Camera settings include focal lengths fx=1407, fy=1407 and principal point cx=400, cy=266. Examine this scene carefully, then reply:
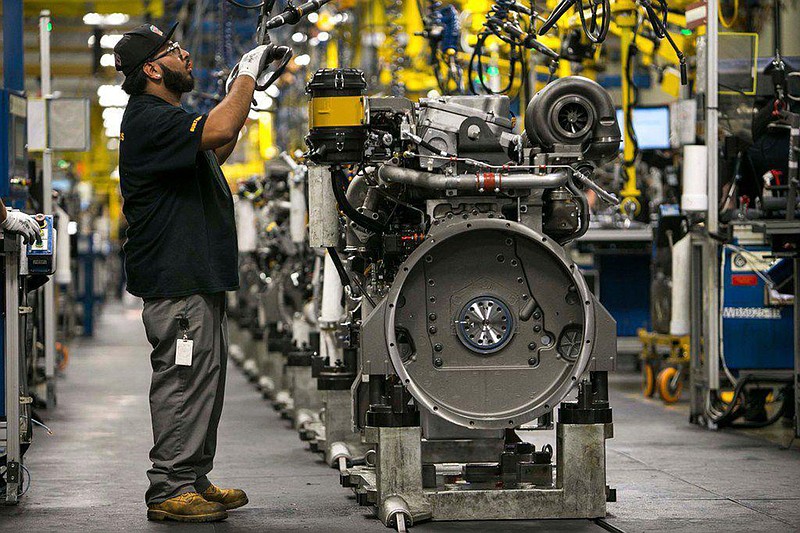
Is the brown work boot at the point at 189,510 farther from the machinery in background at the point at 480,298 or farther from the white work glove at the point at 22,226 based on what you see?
the white work glove at the point at 22,226

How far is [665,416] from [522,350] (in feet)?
12.6

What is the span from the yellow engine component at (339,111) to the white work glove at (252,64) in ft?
0.77

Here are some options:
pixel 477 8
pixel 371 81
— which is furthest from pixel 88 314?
pixel 477 8

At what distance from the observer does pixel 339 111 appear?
476 centimetres

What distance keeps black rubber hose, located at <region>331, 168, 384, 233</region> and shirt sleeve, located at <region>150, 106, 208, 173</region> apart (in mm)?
485

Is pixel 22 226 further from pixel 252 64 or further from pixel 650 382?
pixel 650 382

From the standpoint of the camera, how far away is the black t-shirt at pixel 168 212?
4785mm

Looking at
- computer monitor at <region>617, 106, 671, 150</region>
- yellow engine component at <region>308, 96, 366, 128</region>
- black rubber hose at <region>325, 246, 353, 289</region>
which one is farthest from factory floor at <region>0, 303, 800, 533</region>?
computer monitor at <region>617, 106, 671, 150</region>

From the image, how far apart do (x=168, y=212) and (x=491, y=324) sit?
118 centimetres

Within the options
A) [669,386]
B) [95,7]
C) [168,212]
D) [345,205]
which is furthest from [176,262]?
[95,7]

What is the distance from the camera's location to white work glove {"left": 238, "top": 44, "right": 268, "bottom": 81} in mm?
4746

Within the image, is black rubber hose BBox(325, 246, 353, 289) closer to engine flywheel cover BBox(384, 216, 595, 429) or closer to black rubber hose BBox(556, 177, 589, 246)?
engine flywheel cover BBox(384, 216, 595, 429)

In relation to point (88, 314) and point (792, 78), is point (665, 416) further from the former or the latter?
point (88, 314)

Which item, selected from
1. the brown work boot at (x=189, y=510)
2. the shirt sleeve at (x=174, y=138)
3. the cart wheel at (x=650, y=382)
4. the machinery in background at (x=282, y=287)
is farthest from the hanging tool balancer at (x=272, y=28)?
the cart wheel at (x=650, y=382)
